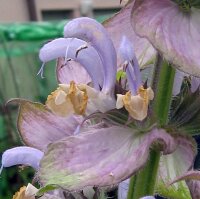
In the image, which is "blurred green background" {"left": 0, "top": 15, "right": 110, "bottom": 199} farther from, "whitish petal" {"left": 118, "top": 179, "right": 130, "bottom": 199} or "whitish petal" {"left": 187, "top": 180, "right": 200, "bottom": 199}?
"whitish petal" {"left": 187, "top": 180, "right": 200, "bottom": 199}

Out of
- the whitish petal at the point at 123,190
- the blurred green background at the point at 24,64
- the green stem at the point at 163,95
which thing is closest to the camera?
the green stem at the point at 163,95

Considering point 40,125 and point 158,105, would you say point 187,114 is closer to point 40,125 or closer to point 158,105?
point 158,105

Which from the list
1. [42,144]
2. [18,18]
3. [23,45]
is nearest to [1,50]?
[23,45]

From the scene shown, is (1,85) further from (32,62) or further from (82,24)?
(82,24)

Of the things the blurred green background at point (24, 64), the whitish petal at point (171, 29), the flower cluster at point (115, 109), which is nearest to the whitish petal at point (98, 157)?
the flower cluster at point (115, 109)

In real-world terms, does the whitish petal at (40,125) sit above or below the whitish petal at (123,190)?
above

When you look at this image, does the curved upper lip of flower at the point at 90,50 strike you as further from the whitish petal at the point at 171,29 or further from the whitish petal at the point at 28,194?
the whitish petal at the point at 28,194

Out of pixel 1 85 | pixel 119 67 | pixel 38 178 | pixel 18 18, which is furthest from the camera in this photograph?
pixel 18 18
